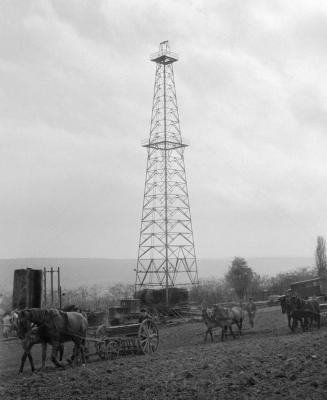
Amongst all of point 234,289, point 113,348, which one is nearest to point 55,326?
point 113,348

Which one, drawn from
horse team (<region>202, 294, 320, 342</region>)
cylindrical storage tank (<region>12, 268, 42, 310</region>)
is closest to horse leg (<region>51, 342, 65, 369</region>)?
cylindrical storage tank (<region>12, 268, 42, 310</region>)

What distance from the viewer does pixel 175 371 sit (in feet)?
41.4

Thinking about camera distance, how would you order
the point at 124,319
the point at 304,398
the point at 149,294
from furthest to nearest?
the point at 149,294
the point at 124,319
the point at 304,398

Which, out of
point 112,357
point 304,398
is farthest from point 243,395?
point 112,357

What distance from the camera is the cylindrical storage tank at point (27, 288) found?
14.6 m

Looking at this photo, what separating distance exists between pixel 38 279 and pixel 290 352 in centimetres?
707

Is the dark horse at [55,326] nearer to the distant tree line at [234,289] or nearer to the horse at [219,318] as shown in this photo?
the horse at [219,318]

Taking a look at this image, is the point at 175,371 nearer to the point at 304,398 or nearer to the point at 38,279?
the point at 304,398

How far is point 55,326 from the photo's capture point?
1561 centimetres

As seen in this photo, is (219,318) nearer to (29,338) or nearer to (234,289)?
(29,338)

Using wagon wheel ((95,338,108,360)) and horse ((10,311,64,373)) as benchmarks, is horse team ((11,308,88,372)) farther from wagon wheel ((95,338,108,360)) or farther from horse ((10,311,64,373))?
wagon wheel ((95,338,108,360))

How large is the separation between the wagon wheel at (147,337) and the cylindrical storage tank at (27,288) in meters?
4.43

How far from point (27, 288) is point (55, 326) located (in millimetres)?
1500

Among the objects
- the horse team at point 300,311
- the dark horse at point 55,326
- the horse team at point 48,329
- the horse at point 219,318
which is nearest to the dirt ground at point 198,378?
the horse team at point 48,329
